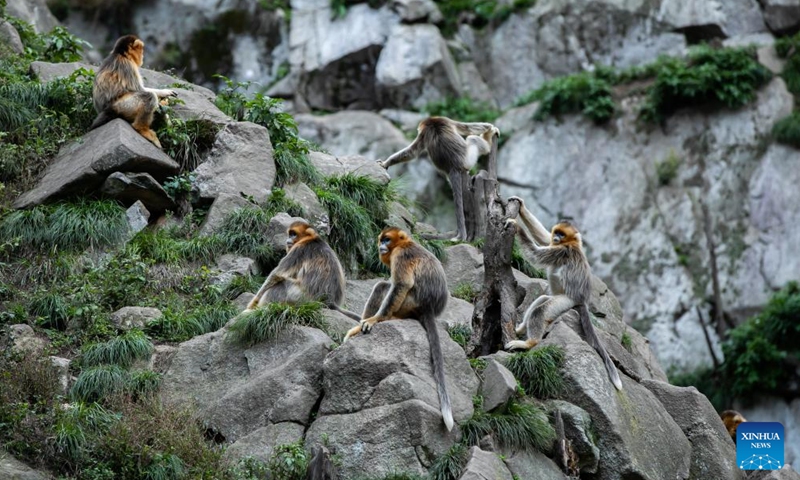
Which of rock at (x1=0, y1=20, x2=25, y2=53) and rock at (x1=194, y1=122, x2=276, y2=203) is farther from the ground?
rock at (x1=0, y1=20, x2=25, y2=53)

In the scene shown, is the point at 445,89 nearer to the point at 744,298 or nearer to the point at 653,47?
the point at 653,47

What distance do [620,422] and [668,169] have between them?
1509 centimetres

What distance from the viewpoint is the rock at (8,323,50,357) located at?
12.3m

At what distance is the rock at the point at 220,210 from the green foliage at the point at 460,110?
12.1m

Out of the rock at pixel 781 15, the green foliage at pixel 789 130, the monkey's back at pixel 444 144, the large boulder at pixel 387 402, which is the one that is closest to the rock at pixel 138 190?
the monkey's back at pixel 444 144

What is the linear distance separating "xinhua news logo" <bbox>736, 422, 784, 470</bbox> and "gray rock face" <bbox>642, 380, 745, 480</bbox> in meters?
1.67

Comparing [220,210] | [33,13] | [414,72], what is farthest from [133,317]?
[414,72]

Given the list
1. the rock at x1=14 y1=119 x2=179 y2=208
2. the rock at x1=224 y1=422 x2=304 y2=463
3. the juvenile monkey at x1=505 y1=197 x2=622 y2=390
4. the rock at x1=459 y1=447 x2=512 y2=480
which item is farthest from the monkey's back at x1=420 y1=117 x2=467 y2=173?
the rock at x1=459 y1=447 x2=512 y2=480

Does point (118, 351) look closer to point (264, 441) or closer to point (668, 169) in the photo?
point (264, 441)

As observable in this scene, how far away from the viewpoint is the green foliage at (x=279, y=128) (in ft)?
54.7

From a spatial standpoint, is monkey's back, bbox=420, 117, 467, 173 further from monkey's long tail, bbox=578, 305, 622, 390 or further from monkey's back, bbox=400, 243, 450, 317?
monkey's back, bbox=400, 243, 450, 317

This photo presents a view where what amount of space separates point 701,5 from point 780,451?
65.1 feet

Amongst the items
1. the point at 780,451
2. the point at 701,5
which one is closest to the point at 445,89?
the point at 701,5

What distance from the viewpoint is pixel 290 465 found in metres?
10.5
